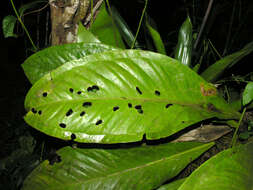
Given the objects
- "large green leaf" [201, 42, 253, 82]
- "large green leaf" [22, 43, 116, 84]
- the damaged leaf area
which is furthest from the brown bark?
"large green leaf" [201, 42, 253, 82]

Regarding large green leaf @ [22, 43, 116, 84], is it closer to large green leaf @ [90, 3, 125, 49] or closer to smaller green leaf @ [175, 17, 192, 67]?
large green leaf @ [90, 3, 125, 49]

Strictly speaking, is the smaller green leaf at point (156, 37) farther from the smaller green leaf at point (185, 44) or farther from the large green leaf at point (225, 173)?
the large green leaf at point (225, 173)

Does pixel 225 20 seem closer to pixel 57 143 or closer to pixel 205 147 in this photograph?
pixel 205 147

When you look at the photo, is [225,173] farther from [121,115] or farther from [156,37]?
[156,37]

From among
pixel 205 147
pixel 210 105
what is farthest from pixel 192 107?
pixel 205 147

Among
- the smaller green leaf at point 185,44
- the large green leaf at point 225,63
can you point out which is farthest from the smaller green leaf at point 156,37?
the large green leaf at point 225,63

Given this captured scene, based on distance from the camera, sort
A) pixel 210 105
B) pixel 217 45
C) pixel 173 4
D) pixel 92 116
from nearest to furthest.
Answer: pixel 92 116
pixel 210 105
pixel 217 45
pixel 173 4
